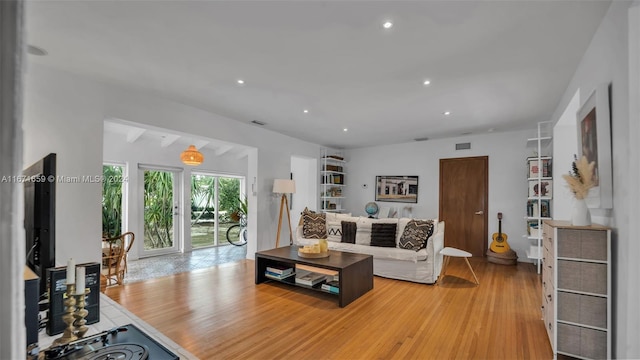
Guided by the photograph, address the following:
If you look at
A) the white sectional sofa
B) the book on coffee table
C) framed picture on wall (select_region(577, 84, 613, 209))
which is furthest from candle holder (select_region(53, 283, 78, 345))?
the white sectional sofa

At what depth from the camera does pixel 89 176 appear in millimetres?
3311

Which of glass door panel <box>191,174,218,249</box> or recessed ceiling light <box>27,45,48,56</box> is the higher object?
recessed ceiling light <box>27,45,48,56</box>

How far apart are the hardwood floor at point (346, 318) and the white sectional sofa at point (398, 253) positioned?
0.16 meters

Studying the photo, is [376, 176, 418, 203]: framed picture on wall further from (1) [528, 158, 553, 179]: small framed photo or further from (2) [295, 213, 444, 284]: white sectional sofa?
(1) [528, 158, 553, 179]: small framed photo

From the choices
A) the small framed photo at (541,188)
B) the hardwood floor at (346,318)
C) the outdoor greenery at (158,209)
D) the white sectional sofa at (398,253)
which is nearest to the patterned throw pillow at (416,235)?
the white sectional sofa at (398,253)

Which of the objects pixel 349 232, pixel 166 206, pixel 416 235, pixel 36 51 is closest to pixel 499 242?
pixel 416 235

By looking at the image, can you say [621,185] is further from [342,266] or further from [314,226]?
[314,226]

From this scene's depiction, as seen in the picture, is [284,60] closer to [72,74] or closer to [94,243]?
[72,74]

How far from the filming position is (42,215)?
4.18 ft

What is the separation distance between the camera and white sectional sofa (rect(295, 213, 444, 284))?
4.00 m

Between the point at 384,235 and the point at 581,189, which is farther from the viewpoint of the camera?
the point at 384,235

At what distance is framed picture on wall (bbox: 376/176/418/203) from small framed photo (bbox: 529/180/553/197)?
226 centimetres

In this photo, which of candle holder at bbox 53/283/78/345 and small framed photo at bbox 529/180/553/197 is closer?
candle holder at bbox 53/283/78/345

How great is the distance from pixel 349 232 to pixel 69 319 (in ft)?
12.8
